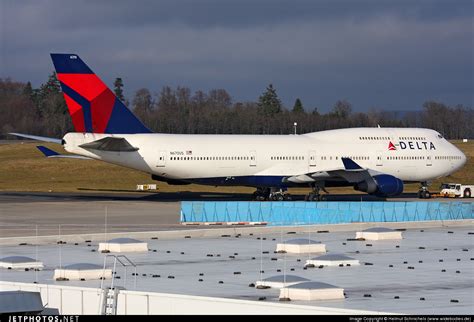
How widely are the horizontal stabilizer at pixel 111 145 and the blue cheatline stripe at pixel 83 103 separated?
1696 millimetres

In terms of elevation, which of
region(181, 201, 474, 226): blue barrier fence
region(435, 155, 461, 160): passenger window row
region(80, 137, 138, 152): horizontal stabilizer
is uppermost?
region(80, 137, 138, 152): horizontal stabilizer

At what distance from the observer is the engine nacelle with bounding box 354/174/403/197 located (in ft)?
272

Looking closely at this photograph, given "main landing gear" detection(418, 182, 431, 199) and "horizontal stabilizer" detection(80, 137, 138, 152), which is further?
"main landing gear" detection(418, 182, 431, 199)

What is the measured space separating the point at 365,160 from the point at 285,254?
43524 mm

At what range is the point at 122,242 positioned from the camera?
45.2m

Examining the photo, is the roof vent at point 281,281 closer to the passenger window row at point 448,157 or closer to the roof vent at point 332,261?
the roof vent at point 332,261

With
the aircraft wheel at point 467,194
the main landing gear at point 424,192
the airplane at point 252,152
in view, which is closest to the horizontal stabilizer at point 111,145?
the airplane at point 252,152

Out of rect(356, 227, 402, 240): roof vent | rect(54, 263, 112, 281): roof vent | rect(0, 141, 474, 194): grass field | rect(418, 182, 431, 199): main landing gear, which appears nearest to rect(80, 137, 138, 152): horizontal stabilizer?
rect(0, 141, 474, 194): grass field

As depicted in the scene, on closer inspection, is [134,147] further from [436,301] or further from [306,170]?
[436,301]

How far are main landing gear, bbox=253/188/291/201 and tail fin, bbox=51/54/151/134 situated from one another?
1310cm

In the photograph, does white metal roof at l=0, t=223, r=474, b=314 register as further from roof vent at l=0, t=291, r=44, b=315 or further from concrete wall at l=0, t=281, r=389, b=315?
roof vent at l=0, t=291, r=44, b=315

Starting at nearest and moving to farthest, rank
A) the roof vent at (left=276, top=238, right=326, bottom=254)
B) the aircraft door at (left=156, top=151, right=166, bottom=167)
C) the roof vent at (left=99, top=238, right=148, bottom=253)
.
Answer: the roof vent at (left=276, top=238, right=326, bottom=254)
the roof vent at (left=99, top=238, right=148, bottom=253)
the aircraft door at (left=156, top=151, right=166, bottom=167)

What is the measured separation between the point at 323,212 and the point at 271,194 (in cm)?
2385

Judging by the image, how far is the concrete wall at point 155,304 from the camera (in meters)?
27.1
